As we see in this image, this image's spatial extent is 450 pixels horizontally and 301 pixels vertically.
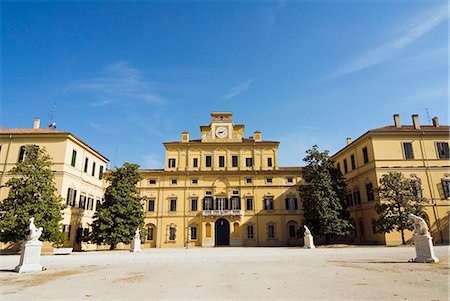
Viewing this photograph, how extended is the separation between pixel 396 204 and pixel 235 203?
17.5m

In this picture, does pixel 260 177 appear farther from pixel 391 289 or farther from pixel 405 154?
pixel 391 289

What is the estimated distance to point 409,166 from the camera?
91.8ft

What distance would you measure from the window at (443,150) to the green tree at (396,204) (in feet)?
19.3

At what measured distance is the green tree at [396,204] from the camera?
77.4ft

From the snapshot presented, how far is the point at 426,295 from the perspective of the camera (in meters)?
5.77

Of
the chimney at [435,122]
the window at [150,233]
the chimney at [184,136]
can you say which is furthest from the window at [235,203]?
the chimney at [435,122]

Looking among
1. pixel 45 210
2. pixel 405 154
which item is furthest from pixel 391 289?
pixel 405 154

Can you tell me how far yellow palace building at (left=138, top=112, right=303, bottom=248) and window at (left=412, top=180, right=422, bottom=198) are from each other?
40.8 feet

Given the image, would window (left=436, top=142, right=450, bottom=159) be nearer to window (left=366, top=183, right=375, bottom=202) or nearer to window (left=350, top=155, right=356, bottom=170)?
window (left=366, top=183, right=375, bottom=202)

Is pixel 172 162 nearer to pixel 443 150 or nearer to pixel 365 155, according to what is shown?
pixel 365 155

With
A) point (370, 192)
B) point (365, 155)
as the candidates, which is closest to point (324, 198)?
point (370, 192)

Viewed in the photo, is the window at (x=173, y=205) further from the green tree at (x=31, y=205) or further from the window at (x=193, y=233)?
the green tree at (x=31, y=205)

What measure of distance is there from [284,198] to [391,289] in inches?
1154

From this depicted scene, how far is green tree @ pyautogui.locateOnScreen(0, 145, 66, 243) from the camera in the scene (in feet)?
65.6
